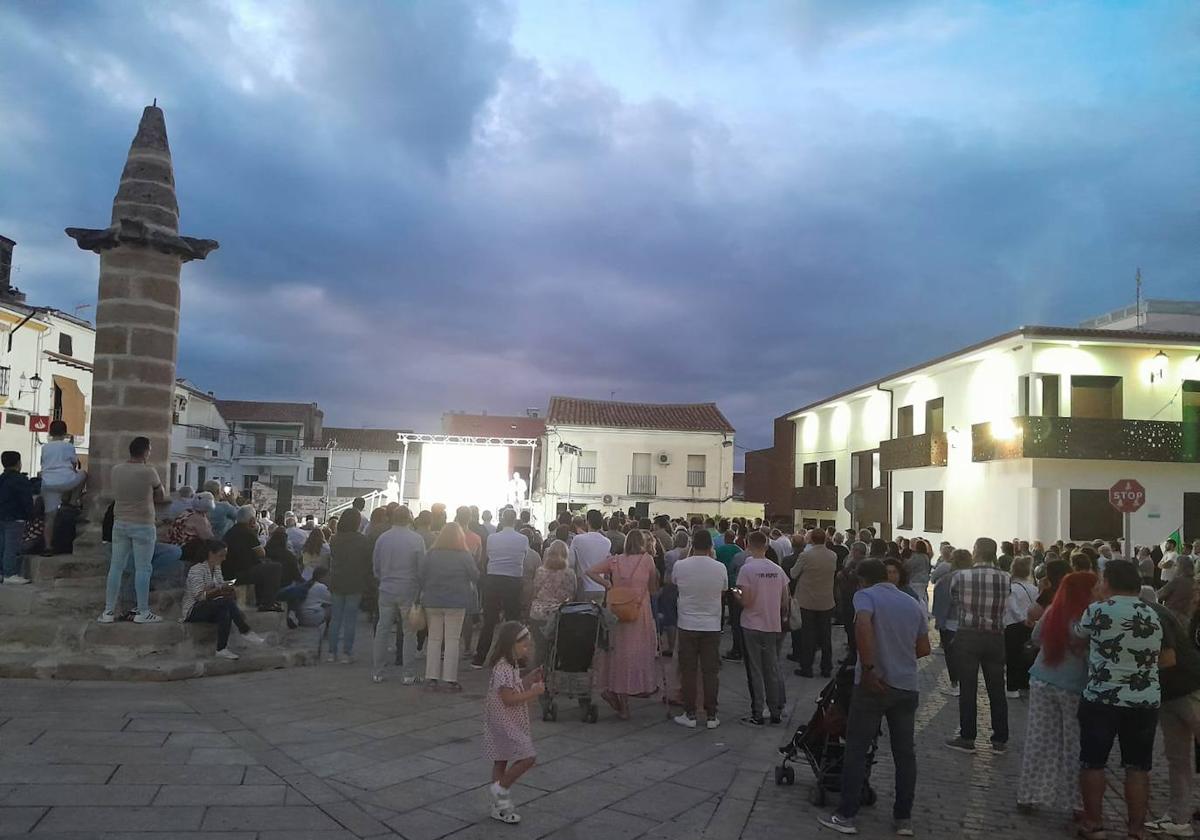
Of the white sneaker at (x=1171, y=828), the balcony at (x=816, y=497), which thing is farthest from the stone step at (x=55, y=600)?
the balcony at (x=816, y=497)

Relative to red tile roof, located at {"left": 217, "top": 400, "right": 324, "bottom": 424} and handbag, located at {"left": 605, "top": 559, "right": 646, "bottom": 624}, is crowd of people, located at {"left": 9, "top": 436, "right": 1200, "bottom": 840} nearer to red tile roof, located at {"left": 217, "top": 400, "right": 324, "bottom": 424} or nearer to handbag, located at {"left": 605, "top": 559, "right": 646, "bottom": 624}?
handbag, located at {"left": 605, "top": 559, "right": 646, "bottom": 624}

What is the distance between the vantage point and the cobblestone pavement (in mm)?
4547

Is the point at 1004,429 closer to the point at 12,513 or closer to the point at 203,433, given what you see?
the point at 12,513

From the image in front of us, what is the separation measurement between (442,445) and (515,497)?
2744mm

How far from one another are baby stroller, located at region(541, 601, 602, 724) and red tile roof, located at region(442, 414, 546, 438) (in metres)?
44.9

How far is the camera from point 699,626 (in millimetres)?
7160

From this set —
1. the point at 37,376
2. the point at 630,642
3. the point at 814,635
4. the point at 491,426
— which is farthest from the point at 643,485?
the point at 630,642

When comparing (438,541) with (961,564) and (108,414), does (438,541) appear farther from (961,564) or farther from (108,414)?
(961,564)

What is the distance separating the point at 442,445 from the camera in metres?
26.4

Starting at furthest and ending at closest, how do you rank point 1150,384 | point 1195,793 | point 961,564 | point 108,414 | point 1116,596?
point 1150,384 → point 108,414 → point 961,564 → point 1195,793 → point 1116,596

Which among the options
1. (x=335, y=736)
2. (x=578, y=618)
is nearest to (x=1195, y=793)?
(x=578, y=618)

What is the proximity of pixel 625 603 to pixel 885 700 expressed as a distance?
2.97m

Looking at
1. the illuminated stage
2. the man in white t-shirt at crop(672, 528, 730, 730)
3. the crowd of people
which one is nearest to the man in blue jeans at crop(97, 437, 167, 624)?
the crowd of people

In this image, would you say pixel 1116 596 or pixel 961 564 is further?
pixel 961 564
